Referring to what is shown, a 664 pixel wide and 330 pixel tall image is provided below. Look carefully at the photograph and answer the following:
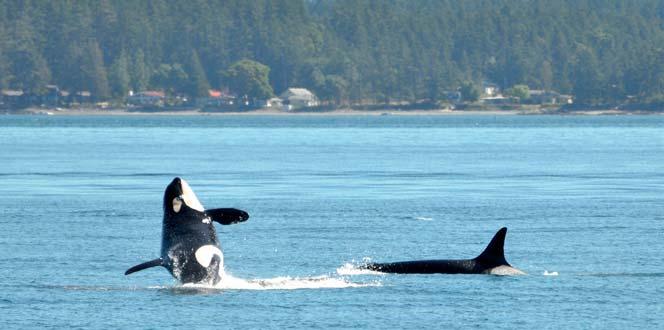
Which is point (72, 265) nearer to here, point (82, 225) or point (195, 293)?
point (195, 293)

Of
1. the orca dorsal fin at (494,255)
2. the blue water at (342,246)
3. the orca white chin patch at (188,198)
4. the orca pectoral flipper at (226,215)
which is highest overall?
the orca white chin patch at (188,198)

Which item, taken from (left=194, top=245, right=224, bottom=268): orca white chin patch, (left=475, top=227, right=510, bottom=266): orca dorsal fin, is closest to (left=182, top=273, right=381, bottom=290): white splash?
(left=194, top=245, right=224, bottom=268): orca white chin patch

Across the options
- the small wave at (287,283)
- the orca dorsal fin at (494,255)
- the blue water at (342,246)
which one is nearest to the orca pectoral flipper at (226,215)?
the blue water at (342,246)

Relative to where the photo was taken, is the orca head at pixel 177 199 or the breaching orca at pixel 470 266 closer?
the orca head at pixel 177 199

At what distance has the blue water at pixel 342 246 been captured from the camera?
28797mm

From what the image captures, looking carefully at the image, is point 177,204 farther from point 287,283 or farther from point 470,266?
point 470,266

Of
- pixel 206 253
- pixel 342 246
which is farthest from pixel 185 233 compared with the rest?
pixel 342 246

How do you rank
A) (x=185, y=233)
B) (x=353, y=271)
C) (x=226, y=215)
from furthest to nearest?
(x=353, y=271)
(x=185, y=233)
(x=226, y=215)

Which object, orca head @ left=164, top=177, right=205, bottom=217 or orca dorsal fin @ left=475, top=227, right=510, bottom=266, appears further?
orca dorsal fin @ left=475, top=227, right=510, bottom=266

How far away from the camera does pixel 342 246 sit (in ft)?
129

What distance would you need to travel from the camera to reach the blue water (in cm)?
2880

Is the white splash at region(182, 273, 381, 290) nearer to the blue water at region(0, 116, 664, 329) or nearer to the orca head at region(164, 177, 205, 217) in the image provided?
the blue water at region(0, 116, 664, 329)

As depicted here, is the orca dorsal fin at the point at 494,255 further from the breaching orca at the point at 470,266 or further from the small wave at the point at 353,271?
the small wave at the point at 353,271

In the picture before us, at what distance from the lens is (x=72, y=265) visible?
35031mm
